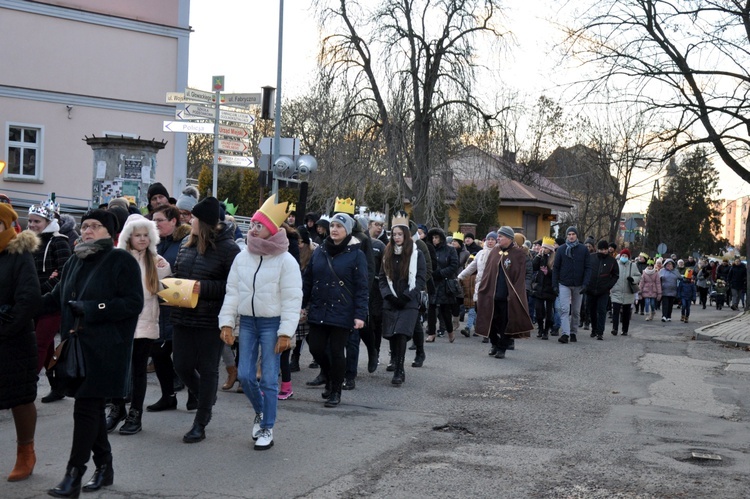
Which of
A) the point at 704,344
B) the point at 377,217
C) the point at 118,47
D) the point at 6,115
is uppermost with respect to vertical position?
the point at 118,47

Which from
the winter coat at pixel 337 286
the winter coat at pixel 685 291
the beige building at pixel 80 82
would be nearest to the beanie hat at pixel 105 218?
the winter coat at pixel 337 286

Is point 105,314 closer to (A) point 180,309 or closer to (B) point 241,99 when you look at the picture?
(A) point 180,309

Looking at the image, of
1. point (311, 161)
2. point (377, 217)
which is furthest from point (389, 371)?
point (311, 161)

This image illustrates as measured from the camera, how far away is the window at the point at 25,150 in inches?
1212

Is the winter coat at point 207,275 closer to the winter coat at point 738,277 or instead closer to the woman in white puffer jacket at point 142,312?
the woman in white puffer jacket at point 142,312

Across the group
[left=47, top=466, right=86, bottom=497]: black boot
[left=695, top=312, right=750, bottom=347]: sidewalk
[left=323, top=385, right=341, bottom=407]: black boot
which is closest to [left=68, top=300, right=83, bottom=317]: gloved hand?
[left=47, top=466, right=86, bottom=497]: black boot

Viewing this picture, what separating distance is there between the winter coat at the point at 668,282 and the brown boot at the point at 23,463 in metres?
22.2

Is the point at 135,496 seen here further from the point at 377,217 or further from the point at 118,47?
the point at 118,47

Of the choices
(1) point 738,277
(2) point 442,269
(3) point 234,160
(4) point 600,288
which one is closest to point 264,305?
(2) point 442,269

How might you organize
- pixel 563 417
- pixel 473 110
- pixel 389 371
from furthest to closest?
pixel 473 110 → pixel 389 371 → pixel 563 417

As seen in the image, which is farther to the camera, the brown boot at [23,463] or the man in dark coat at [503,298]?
the man in dark coat at [503,298]

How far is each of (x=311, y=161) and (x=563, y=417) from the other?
407 inches

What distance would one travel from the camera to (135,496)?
5551 millimetres

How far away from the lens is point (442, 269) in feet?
49.0
